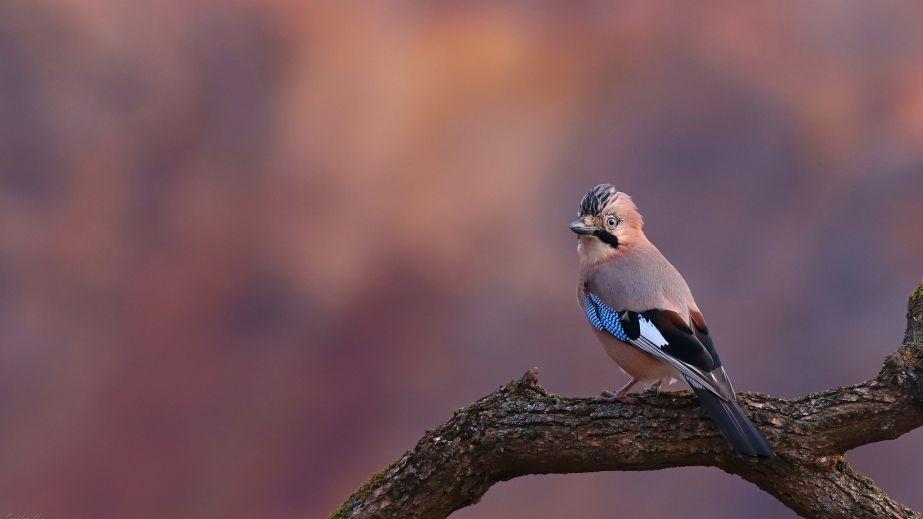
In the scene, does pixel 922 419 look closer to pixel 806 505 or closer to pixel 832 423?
pixel 832 423

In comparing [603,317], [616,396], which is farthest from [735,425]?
[603,317]

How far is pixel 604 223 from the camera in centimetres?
614

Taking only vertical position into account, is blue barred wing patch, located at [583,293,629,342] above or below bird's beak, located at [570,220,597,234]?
below

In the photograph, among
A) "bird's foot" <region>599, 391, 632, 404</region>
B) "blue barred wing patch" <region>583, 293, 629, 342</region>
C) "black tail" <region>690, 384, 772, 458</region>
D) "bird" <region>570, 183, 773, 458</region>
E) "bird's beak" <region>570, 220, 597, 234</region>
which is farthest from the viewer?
"bird's beak" <region>570, 220, 597, 234</region>

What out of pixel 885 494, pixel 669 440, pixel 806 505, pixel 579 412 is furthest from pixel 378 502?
pixel 885 494

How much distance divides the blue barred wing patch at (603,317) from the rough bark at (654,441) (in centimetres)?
51

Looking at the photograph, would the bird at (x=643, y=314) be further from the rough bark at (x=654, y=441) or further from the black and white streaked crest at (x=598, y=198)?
the rough bark at (x=654, y=441)

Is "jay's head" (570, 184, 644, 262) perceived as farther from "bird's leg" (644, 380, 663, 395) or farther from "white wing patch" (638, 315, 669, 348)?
"bird's leg" (644, 380, 663, 395)

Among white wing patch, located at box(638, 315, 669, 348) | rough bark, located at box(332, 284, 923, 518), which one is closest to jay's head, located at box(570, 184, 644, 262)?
white wing patch, located at box(638, 315, 669, 348)

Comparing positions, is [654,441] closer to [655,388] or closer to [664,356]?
[655,388]

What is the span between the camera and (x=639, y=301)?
5.73 m

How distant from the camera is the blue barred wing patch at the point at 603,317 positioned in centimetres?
576

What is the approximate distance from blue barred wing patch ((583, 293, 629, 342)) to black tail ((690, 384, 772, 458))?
0.76 metres

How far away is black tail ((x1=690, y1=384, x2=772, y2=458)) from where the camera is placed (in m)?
4.86
